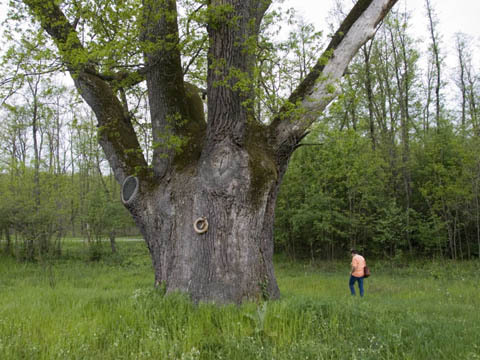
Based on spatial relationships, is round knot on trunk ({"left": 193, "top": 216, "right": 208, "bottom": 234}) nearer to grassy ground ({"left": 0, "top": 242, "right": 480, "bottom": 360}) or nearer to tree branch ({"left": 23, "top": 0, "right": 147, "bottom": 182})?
grassy ground ({"left": 0, "top": 242, "right": 480, "bottom": 360})

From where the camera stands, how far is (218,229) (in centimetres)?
493

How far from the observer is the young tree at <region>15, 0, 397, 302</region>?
4879mm

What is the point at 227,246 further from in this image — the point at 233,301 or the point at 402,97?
the point at 402,97

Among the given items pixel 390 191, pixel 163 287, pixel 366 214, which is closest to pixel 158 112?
pixel 163 287

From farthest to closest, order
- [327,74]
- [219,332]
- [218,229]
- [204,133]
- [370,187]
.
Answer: [370,187] → [204,133] → [327,74] → [218,229] → [219,332]

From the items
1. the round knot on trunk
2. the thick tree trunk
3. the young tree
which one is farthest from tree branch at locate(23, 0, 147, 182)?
the round knot on trunk

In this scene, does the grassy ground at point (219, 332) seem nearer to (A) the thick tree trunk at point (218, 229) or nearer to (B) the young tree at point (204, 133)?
(A) the thick tree trunk at point (218, 229)

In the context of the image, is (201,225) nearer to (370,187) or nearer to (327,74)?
(327,74)

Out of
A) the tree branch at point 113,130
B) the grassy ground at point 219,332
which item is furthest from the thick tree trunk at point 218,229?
the tree branch at point 113,130

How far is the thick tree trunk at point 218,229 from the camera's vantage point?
4.79 meters

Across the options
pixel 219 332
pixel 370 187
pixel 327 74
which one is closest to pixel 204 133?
pixel 327 74

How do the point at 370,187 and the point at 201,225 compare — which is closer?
the point at 201,225

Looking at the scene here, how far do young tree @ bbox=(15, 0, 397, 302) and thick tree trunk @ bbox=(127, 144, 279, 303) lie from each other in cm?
2

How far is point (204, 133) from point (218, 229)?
6.79 feet
